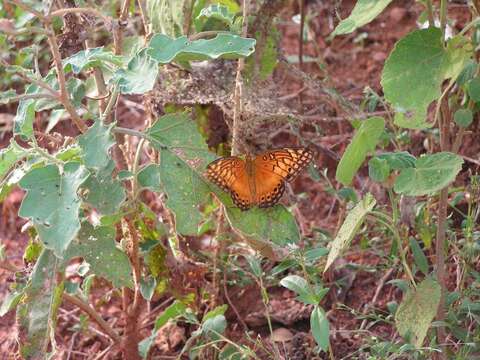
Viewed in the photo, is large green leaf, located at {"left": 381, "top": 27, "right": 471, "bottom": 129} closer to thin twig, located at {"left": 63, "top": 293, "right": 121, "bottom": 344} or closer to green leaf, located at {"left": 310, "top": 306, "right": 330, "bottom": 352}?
green leaf, located at {"left": 310, "top": 306, "right": 330, "bottom": 352}

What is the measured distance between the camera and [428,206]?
2.11 m

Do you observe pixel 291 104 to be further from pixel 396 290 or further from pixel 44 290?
pixel 44 290

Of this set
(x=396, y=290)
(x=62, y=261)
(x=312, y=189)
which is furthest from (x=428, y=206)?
(x=62, y=261)

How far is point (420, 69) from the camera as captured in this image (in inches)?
64.9

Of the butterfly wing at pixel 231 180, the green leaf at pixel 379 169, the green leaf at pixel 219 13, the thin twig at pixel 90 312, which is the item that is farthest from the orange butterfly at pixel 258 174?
the thin twig at pixel 90 312

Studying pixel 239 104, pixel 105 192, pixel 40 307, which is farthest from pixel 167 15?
pixel 40 307

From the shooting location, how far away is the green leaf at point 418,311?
168 centimetres

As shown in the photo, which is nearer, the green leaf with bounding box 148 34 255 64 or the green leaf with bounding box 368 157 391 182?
the green leaf with bounding box 148 34 255 64

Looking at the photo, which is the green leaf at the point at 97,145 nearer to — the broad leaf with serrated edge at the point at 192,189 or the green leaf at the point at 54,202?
the green leaf at the point at 54,202

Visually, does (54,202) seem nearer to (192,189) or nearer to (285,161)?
(192,189)

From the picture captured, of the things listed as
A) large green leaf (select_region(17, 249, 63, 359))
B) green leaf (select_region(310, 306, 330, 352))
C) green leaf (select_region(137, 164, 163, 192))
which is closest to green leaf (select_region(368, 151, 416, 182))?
green leaf (select_region(310, 306, 330, 352))

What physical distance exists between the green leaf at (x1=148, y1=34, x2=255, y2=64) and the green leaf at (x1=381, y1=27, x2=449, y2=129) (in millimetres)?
293

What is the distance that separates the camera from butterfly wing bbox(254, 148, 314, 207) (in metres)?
1.86

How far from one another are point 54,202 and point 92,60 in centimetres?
33
